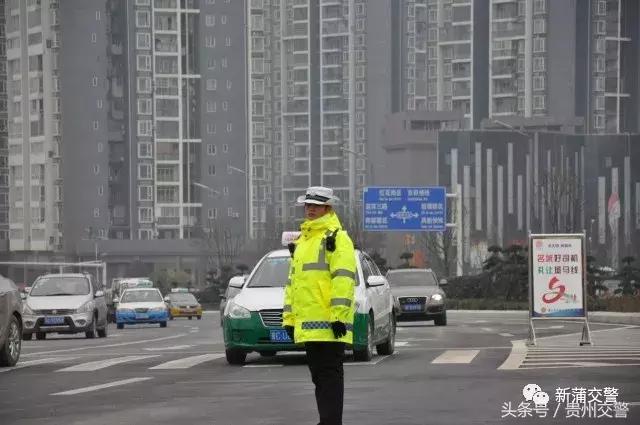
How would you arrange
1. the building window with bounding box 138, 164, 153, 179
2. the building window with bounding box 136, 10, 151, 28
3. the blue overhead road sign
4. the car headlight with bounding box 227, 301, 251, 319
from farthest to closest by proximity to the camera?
the building window with bounding box 138, 164, 153, 179
the building window with bounding box 136, 10, 151, 28
the blue overhead road sign
the car headlight with bounding box 227, 301, 251, 319

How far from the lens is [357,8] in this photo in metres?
186

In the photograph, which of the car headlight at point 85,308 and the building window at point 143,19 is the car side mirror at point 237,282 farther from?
the building window at point 143,19

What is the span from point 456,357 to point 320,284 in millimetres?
11106

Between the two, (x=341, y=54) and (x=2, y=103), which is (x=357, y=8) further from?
(x=2, y=103)

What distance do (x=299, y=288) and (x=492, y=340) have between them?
18722 millimetres

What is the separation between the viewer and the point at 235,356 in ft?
71.5

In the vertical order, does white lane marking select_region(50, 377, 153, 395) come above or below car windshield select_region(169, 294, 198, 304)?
above

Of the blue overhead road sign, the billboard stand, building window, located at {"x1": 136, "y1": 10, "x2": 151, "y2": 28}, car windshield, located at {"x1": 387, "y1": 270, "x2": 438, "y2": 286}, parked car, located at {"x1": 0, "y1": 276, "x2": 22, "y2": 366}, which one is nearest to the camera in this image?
parked car, located at {"x1": 0, "y1": 276, "x2": 22, "y2": 366}

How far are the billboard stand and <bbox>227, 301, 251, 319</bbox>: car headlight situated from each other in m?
5.93

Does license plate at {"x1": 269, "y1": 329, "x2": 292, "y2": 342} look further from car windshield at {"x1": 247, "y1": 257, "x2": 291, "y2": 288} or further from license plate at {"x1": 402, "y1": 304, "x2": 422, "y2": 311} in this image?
license plate at {"x1": 402, "y1": 304, "x2": 422, "y2": 311}

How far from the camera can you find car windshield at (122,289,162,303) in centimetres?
6000

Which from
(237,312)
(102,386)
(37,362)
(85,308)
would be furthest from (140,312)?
(102,386)

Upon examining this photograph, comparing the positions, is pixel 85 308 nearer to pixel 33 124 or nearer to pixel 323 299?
pixel 323 299

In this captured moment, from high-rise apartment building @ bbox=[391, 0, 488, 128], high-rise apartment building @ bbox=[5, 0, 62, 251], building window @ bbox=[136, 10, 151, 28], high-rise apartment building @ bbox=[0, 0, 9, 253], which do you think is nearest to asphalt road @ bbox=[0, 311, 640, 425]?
building window @ bbox=[136, 10, 151, 28]
